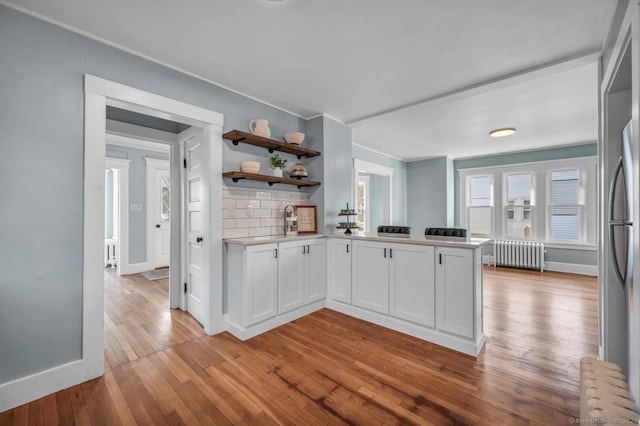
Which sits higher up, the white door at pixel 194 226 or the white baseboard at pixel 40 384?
the white door at pixel 194 226

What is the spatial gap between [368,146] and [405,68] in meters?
3.07

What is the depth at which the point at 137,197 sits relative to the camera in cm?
566

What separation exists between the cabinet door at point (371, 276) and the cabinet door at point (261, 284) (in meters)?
0.94

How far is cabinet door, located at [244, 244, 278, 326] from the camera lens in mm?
2666

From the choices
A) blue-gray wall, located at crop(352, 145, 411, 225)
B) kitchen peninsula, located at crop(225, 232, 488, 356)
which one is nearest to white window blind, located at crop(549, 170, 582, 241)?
blue-gray wall, located at crop(352, 145, 411, 225)

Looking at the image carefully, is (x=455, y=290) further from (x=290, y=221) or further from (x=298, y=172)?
(x=298, y=172)

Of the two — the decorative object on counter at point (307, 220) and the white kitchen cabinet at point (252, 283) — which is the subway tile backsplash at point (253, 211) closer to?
the decorative object on counter at point (307, 220)

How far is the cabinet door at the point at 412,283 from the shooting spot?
2.60 m

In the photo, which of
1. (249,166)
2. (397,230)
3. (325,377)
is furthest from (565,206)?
(249,166)

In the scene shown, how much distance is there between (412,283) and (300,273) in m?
1.22

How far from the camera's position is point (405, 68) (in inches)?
101

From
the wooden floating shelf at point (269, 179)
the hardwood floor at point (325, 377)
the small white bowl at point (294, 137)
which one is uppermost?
the small white bowl at point (294, 137)

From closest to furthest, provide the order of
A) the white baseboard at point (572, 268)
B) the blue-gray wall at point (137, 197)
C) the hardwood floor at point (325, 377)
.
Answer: the hardwood floor at point (325, 377), the white baseboard at point (572, 268), the blue-gray wall at point (137, 197)

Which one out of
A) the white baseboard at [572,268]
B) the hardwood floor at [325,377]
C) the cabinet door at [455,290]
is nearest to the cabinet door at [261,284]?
the hardwood floor at [325,377]
